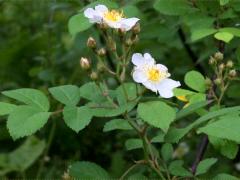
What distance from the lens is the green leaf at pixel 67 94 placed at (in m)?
1.53

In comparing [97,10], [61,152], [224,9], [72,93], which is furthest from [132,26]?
[61,152]

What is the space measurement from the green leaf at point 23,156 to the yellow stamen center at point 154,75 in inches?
63.5

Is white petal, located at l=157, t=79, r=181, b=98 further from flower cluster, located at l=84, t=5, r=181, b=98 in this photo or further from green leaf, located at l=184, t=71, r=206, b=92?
green leaf, located at l=184, t=71, r=206, b=92

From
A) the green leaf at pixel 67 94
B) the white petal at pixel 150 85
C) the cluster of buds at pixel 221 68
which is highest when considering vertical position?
the white petal at pixel 150 85

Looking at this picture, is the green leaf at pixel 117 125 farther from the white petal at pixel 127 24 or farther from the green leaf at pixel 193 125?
the white petal at pixel 127 24

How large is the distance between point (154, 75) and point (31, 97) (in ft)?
1.11

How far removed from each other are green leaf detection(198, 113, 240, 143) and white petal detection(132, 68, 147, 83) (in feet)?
0.66

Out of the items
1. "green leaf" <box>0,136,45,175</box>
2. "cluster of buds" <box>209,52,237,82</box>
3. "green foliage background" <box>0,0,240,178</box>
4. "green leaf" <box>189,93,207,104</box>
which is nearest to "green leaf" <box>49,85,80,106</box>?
"green leaf" <box>189,93,207,104</box>

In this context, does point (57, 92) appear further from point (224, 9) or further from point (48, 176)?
point (48, 176)

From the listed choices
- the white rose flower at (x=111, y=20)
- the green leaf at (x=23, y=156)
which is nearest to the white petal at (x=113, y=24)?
the white rose flower at (x=111, y=20)

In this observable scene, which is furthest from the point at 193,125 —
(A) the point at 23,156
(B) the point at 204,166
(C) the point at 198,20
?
(A) the point at 23,156

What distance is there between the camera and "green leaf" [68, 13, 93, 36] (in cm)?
173

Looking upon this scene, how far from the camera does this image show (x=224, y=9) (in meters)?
1.91

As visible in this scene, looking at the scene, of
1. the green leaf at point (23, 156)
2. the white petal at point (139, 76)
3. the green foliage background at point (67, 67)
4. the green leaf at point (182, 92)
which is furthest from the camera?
the green leaf at point (23, 156)
